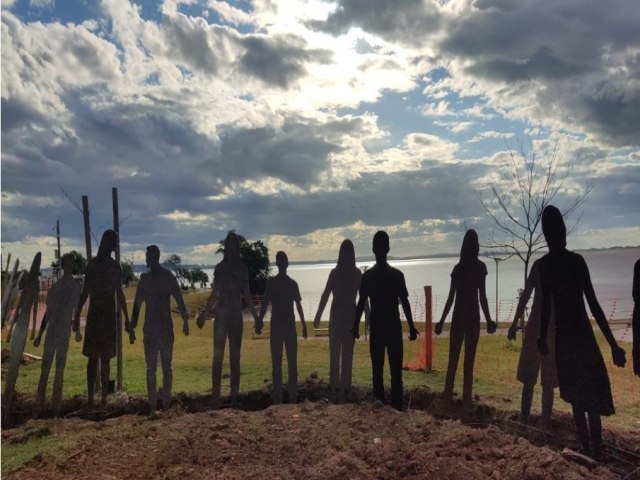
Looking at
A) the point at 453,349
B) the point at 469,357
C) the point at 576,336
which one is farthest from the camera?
the point at 453,349

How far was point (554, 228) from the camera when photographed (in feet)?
21.2

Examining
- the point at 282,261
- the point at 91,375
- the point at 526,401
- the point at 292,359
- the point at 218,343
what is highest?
the point at 282,261

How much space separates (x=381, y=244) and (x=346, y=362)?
7.06 ft

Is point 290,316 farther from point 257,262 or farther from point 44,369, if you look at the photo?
point 257,262

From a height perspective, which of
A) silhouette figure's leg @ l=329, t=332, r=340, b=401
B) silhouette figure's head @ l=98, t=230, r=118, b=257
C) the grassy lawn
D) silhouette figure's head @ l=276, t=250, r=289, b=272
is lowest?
the grassy lawn

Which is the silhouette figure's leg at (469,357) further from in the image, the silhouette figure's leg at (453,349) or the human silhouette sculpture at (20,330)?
the human silhouette sculpture at (20,330)

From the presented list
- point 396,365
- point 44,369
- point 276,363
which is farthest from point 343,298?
point 44,369

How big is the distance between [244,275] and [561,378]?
470 cm

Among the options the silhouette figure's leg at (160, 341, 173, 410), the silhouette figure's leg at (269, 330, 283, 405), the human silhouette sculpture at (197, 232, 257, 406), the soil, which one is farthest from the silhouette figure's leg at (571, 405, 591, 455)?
the silhouette figure's leg at (160, 341, 173, 410)

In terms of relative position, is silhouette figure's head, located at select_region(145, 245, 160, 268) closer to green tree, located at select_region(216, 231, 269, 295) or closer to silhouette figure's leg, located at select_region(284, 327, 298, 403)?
silhouette figure's leg, located at select_region(284, 327, 298, 403)

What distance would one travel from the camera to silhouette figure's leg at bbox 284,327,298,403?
847cm

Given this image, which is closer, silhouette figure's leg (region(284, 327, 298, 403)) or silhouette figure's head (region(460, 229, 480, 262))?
silhouette figure's head (region(460, 229, 480, 262))

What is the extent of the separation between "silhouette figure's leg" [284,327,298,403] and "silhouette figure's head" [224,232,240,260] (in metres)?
1.51

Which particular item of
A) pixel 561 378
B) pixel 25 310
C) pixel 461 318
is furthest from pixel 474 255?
pixel 25 310
